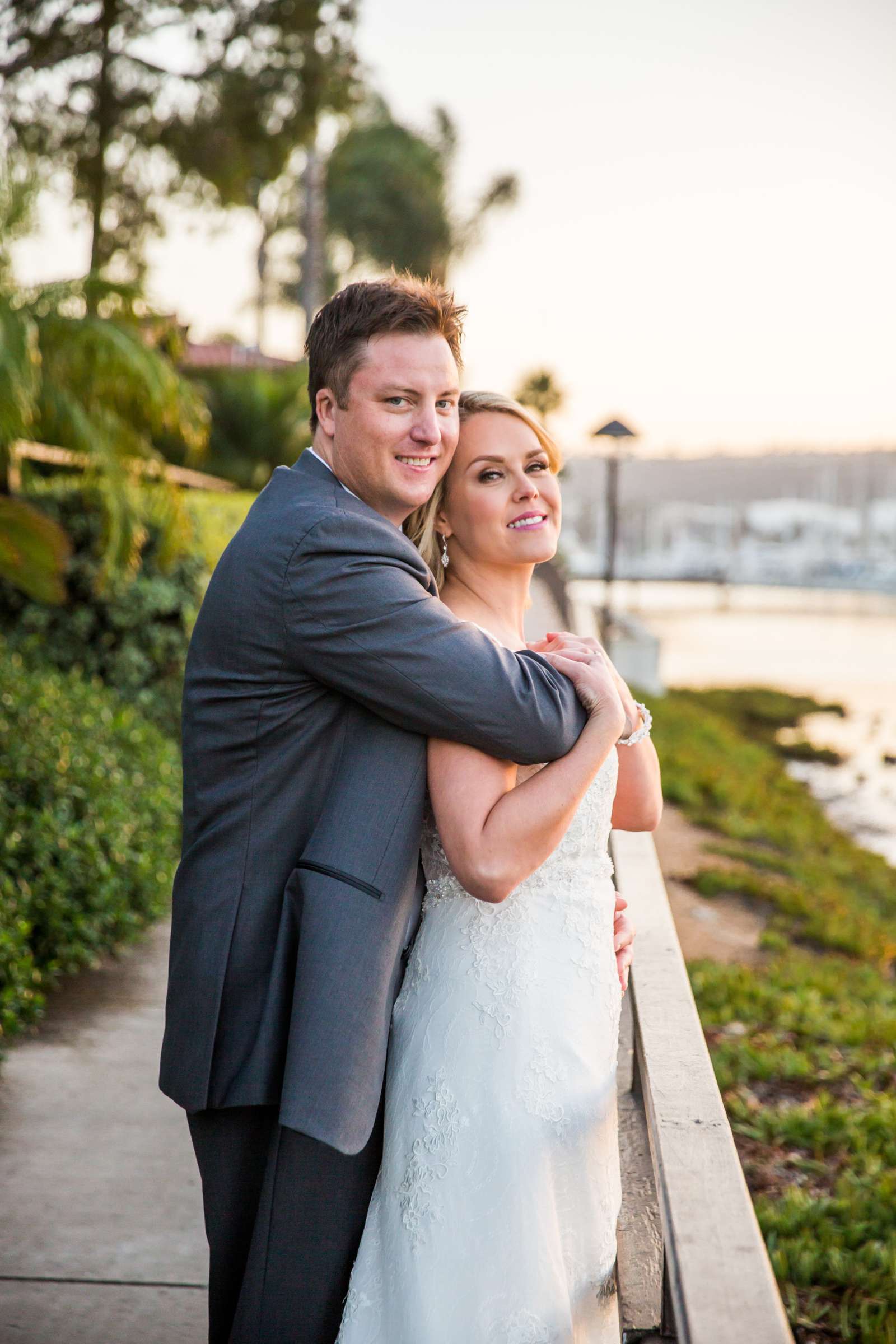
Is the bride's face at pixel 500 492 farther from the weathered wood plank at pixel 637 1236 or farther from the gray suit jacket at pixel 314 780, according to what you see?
the weathered wood plank at pixel 637 1236

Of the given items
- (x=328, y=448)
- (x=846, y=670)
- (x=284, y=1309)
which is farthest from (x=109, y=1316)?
(x=846, y=670)

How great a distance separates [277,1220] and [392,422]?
1.39 meters

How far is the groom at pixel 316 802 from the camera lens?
6.41ft

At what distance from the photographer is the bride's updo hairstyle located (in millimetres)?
2455

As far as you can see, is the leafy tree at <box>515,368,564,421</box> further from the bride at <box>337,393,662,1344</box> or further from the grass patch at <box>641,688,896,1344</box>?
the bride at <box>337,393,662,1344</box>

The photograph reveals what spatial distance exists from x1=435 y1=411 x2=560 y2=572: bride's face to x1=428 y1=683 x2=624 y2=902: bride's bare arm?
565 mm

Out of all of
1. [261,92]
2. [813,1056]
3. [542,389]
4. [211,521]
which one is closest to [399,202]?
[542,389]

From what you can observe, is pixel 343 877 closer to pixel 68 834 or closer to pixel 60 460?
pixel 68 834

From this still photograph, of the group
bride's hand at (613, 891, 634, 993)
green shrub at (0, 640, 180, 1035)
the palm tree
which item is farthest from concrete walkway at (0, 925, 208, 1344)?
the palm tree

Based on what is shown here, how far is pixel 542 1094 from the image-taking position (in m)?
2.06

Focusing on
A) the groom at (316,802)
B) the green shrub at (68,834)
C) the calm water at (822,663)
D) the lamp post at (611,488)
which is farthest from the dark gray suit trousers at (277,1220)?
the lamp post at (611,488)

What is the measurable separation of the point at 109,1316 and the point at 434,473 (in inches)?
90.9

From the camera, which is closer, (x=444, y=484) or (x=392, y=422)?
(x=392, y=422)

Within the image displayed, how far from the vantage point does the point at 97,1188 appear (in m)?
3.71
